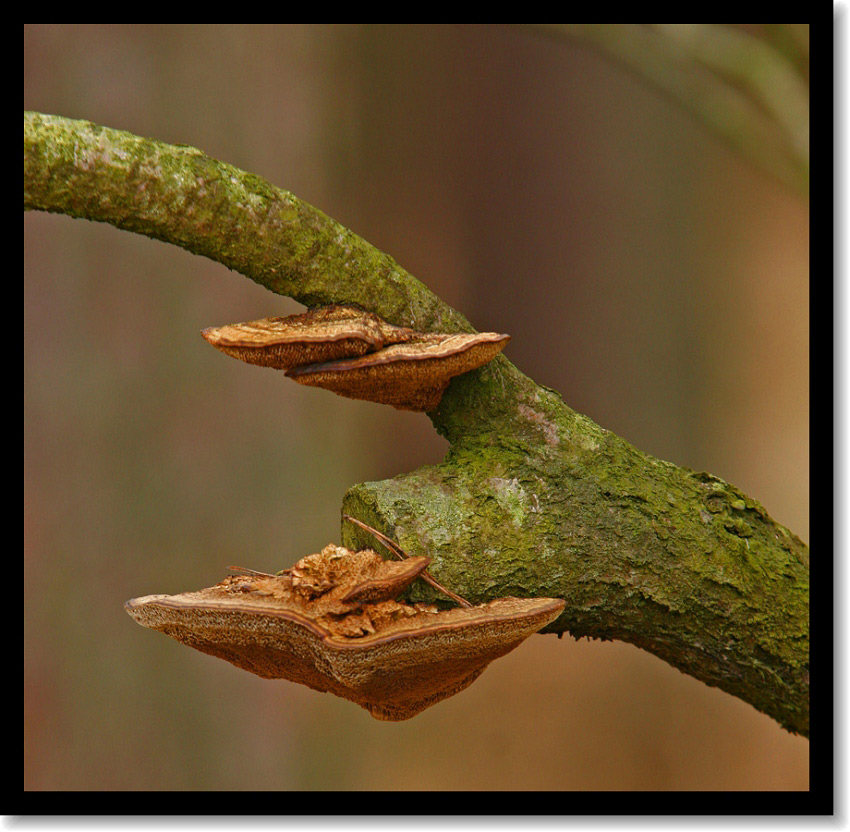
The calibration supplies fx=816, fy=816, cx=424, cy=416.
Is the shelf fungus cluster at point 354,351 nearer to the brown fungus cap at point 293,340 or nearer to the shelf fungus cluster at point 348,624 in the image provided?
the brown fungus cap at point 293,340

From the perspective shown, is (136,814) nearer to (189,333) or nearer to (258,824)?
(258,824)

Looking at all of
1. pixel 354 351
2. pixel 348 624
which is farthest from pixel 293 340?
pixel 348 624

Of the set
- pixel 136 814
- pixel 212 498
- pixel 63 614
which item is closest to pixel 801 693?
pixel 136 814

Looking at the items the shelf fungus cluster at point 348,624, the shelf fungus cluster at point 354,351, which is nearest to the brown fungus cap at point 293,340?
the shelf fungus cluster at point 354,351

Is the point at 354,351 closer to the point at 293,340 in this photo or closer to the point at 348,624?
the point at 293,340

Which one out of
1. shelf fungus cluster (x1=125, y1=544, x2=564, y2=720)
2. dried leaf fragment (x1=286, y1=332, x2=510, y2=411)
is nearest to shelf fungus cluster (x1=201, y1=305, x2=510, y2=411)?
dried leaf fragment (x1=286, y1=332, x2=510, y2=411)

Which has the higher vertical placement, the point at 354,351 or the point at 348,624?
the point at 354,351
